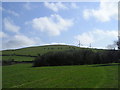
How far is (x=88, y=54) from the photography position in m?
96.4

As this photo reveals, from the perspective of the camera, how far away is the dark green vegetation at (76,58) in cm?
9375

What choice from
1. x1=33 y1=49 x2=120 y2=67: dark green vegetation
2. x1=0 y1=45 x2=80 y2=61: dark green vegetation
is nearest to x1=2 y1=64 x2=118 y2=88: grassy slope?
x1=33 y1=49 x2=120 y2=67: dark green vegetation

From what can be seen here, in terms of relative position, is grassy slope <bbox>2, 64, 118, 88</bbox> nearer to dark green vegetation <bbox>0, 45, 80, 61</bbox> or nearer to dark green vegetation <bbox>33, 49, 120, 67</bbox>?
dark green vegetation <bbox>33, 49, 120, 67</bbox>

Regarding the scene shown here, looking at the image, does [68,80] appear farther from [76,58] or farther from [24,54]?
[24,54]

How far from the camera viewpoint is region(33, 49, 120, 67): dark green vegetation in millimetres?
93750

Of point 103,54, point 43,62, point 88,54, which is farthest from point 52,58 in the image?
point 103,54

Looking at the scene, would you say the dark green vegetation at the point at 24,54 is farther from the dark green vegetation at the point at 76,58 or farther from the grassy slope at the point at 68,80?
the grassy slope at the point at 68,80

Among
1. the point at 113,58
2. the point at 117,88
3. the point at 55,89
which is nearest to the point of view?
the point at 117,88

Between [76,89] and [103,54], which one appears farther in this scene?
[103,54]

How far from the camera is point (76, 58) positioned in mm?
95562

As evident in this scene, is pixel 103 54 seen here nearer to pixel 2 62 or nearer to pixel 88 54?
pixel 88 54

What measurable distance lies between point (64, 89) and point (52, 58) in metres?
81.5

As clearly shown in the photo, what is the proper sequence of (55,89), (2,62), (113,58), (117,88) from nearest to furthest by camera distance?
1. (117,88)
2. (55,89)
3. (113,58)
4. (2,62)

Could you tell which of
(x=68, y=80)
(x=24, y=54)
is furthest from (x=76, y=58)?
(x=68, y=80)
